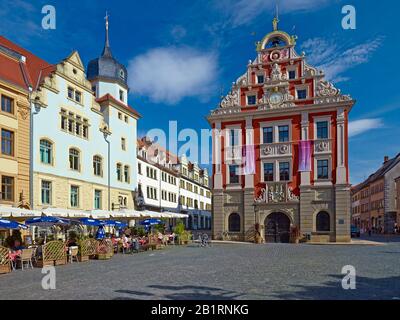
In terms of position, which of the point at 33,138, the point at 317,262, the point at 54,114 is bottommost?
the point at 317,262

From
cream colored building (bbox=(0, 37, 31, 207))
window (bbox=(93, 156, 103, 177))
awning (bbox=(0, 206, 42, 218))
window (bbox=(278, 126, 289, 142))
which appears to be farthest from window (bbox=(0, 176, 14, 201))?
window (bbox=(278, 126, 289, 142))

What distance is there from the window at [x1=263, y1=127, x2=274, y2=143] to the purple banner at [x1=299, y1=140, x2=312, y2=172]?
2956 mm

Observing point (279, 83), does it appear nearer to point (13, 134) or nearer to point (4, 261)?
point (13, 134)

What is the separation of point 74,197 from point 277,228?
58.5 feet

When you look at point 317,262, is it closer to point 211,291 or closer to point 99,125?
point 211,291

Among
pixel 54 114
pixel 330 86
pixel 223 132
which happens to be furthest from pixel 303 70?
pixel 54 114

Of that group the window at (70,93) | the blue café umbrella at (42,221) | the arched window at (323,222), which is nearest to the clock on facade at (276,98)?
the arched window at (323,222)

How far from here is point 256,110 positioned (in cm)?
3741

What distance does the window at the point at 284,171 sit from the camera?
36219 millimetres

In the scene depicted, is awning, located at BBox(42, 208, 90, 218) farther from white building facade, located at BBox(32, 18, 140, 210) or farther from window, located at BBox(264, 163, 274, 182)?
window, located at BBox(264, 163, 274, 182)

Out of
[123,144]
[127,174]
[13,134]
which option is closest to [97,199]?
[127,174]

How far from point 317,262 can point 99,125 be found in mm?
24220

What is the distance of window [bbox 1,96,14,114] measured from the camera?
25.4 meters

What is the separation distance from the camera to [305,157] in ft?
117
